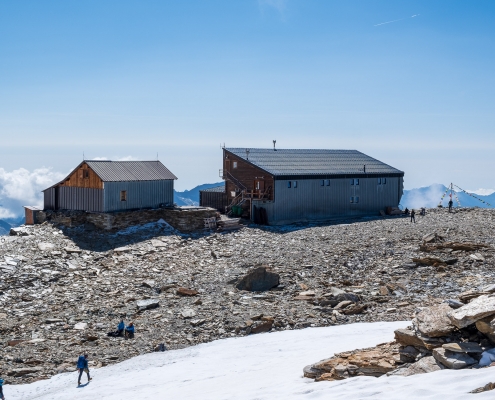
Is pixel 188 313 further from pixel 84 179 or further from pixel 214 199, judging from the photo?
pixel 214 199

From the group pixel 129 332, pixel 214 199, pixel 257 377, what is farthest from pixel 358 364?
pixel 214 199

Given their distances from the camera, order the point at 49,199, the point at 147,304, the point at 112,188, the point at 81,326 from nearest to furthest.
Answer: the point at 81,326
the point at 147,304
the point at 112,188
the point at 49,199

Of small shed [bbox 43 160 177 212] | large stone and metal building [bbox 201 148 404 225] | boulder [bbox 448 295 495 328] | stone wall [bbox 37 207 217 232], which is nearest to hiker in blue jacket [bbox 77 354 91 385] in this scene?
boulder [bbox 448 295 495 328]

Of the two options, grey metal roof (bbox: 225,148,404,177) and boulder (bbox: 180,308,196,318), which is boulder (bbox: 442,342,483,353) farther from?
grey metal roof (bbox: 225,148,404,177)

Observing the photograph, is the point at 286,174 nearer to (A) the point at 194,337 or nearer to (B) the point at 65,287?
(B) the point at 65,287

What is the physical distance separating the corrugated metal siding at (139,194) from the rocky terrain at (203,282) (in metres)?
1.99

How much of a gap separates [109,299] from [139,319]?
3370 mm

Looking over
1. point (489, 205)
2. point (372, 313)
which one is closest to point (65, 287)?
point (372, 313)

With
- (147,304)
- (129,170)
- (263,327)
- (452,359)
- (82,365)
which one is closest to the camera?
(452,359)

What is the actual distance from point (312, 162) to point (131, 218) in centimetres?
1759

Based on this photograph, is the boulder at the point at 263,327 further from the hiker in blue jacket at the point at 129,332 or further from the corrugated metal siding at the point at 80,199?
the corrugated metal siding at the point at 80,199

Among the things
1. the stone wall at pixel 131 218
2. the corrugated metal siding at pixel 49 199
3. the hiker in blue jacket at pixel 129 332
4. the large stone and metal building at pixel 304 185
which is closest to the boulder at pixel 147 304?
the hiker in blue jacket at pixel 129 332

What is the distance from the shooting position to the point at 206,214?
131ft

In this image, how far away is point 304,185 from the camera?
44562mm
